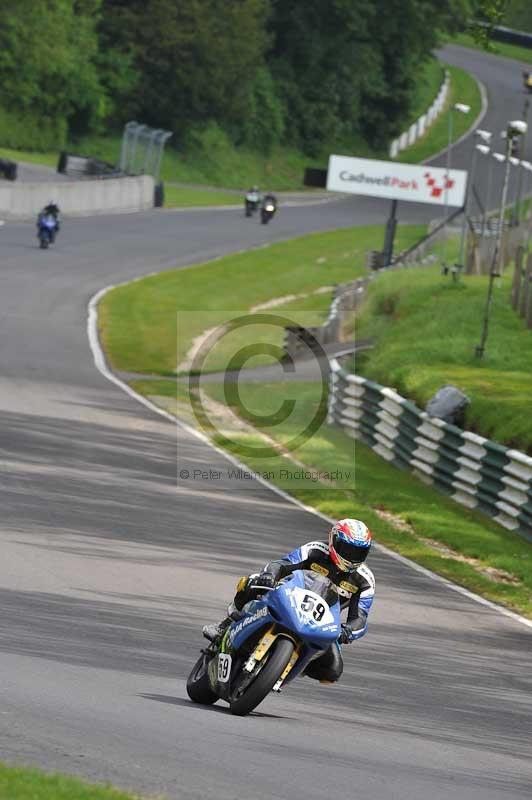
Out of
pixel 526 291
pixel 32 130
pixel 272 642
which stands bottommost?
pixel 32 130

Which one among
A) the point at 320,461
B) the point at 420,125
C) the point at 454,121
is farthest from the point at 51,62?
the point at 320,461

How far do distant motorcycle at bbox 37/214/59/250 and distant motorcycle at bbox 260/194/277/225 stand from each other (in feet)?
61.3

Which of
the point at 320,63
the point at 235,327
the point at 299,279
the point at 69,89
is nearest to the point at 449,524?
the point at 235,327

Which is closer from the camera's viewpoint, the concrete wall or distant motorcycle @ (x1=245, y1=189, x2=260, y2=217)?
the concrete wall

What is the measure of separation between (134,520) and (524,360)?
14101mm

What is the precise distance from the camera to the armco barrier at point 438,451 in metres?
21.3

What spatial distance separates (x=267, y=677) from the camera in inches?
373

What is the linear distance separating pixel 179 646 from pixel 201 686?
202 centimetres

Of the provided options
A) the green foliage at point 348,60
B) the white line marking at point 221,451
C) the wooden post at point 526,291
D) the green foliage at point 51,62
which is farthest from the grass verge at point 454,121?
the wooden post at point 526,291

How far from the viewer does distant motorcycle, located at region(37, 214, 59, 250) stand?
4984 centimetres

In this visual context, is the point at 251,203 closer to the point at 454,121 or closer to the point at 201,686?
the point at 454,121

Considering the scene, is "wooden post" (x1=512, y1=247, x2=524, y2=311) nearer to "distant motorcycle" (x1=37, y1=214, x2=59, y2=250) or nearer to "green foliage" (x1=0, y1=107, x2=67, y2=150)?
"distant motorcycle" (x1=37, y1=214, x2=59, y2=250)

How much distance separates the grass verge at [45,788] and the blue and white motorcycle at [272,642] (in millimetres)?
2655

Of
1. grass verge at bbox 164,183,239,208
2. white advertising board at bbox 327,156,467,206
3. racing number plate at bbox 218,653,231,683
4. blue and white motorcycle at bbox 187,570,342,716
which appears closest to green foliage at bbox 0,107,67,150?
grass verge at bbox 164,183,239,208
